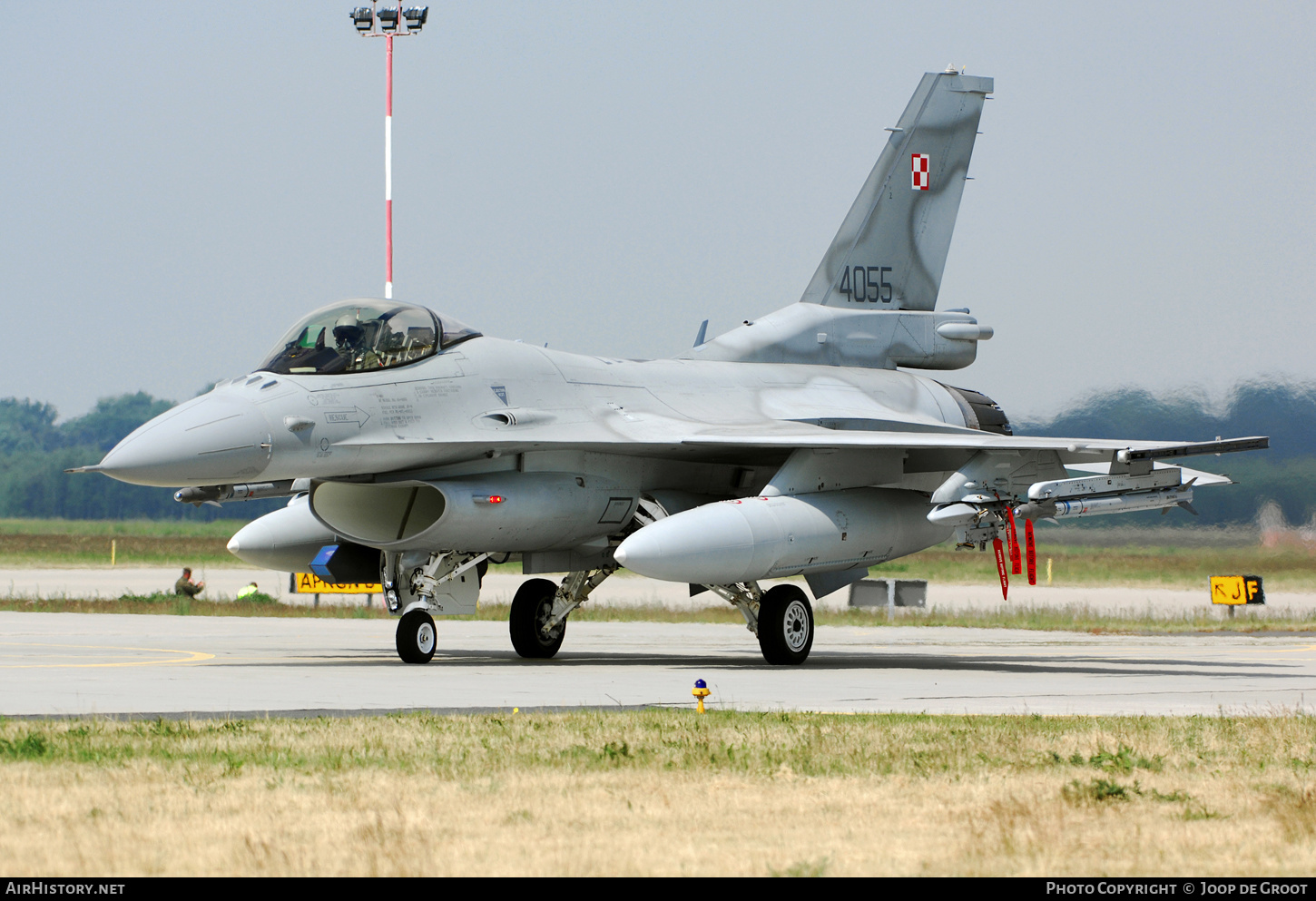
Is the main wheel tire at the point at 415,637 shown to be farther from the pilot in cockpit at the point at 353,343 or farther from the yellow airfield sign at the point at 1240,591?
the yellow airfield sign at the point at 1240,591

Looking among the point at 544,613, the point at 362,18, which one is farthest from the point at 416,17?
the point at 544,613

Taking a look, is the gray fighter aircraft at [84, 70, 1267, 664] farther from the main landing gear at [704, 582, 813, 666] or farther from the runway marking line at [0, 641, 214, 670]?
the runway marking line at [0, 641, 214, 670]

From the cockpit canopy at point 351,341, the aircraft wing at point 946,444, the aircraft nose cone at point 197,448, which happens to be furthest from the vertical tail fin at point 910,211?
the aircraft nose cone at point 197,448

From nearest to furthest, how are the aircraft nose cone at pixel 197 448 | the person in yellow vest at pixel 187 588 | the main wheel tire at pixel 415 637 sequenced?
the aircraft nose cone at pixel 197 448
the main wheel tire at pixel 415 637
the person in yellow vest at pixel 187 588

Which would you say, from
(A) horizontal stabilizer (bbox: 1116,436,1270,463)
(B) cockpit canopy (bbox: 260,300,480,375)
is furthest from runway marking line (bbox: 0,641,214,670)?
(A) horizontal stabilizer (bbox: 1116,436,1270,463)

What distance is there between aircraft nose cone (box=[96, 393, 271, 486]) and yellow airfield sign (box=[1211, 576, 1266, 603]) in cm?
1820

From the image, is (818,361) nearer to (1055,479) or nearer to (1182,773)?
(1055,479)

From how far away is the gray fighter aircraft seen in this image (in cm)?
1419

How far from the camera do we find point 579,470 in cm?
1600

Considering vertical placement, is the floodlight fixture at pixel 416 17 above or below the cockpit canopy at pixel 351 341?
above

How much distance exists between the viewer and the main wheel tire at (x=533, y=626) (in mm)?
17281

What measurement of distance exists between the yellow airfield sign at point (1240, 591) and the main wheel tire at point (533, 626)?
1377cm
